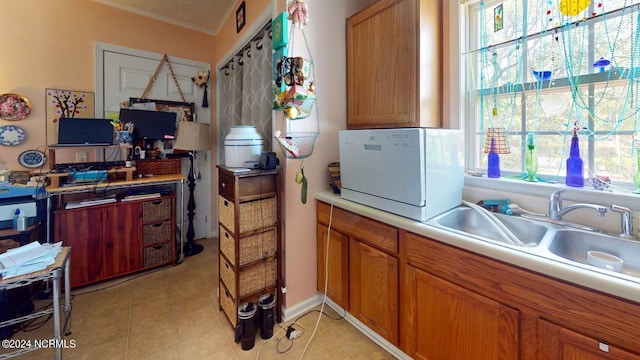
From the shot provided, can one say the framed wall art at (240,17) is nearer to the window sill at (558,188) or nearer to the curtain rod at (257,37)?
the curtain rod at (257,37)

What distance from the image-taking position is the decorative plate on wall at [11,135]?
7.68 feet

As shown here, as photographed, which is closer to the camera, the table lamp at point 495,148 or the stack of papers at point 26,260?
the stack of papers at point 26,260

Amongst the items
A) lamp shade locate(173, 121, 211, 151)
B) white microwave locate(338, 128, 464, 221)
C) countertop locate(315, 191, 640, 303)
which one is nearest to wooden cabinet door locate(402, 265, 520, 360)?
countertop locate(315, 191, 640, 303)

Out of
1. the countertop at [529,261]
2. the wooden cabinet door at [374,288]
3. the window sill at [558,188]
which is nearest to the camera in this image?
the countertop at [529,261]

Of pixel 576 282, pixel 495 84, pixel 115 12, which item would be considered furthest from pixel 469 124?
pixel 115 12

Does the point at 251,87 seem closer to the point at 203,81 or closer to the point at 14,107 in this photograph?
the point at 203,81

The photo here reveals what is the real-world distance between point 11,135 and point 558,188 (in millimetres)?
4076

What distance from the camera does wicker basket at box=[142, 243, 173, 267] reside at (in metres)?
2.57

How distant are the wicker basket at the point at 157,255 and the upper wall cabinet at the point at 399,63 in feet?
7.48

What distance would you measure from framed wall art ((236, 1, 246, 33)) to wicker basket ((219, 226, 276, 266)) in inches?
75.8

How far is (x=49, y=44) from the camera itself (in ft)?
8.18

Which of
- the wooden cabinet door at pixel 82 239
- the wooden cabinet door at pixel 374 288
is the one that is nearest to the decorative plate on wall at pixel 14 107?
the wooden cabinet door at pixel 82 239

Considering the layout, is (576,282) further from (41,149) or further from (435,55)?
(41,149)

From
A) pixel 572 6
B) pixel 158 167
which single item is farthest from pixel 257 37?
pixel 572 6
